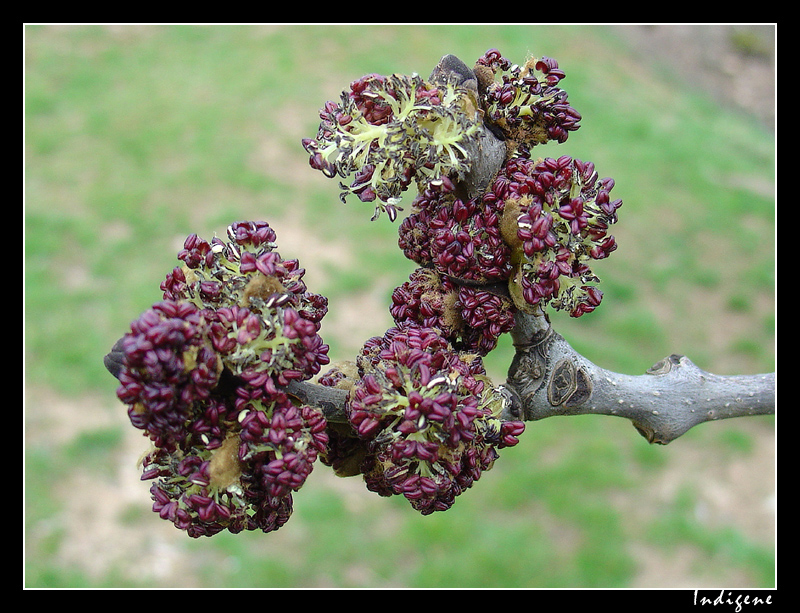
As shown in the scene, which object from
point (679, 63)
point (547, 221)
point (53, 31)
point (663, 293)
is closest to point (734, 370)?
point (663, 293)

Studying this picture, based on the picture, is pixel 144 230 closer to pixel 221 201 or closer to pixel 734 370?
pixel 221 201

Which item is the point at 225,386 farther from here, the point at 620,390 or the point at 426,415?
the point at 620,390

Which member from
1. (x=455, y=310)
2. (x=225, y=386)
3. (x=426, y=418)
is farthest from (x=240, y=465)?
(x=455, y=310)

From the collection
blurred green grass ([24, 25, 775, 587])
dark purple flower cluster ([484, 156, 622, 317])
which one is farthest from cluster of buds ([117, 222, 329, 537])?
blurred green grass ([24, 25, 775, 587])

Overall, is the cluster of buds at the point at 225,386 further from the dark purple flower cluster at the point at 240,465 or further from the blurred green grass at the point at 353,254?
the blurred green grass at the point at 353,254

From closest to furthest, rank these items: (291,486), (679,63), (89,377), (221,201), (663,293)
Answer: (291,486)
(89,377)
(663,293)
(221,201)
(679,63)

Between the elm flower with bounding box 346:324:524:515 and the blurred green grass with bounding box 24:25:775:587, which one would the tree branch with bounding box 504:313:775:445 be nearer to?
the elm flower with bounding box 346:324:524:515
